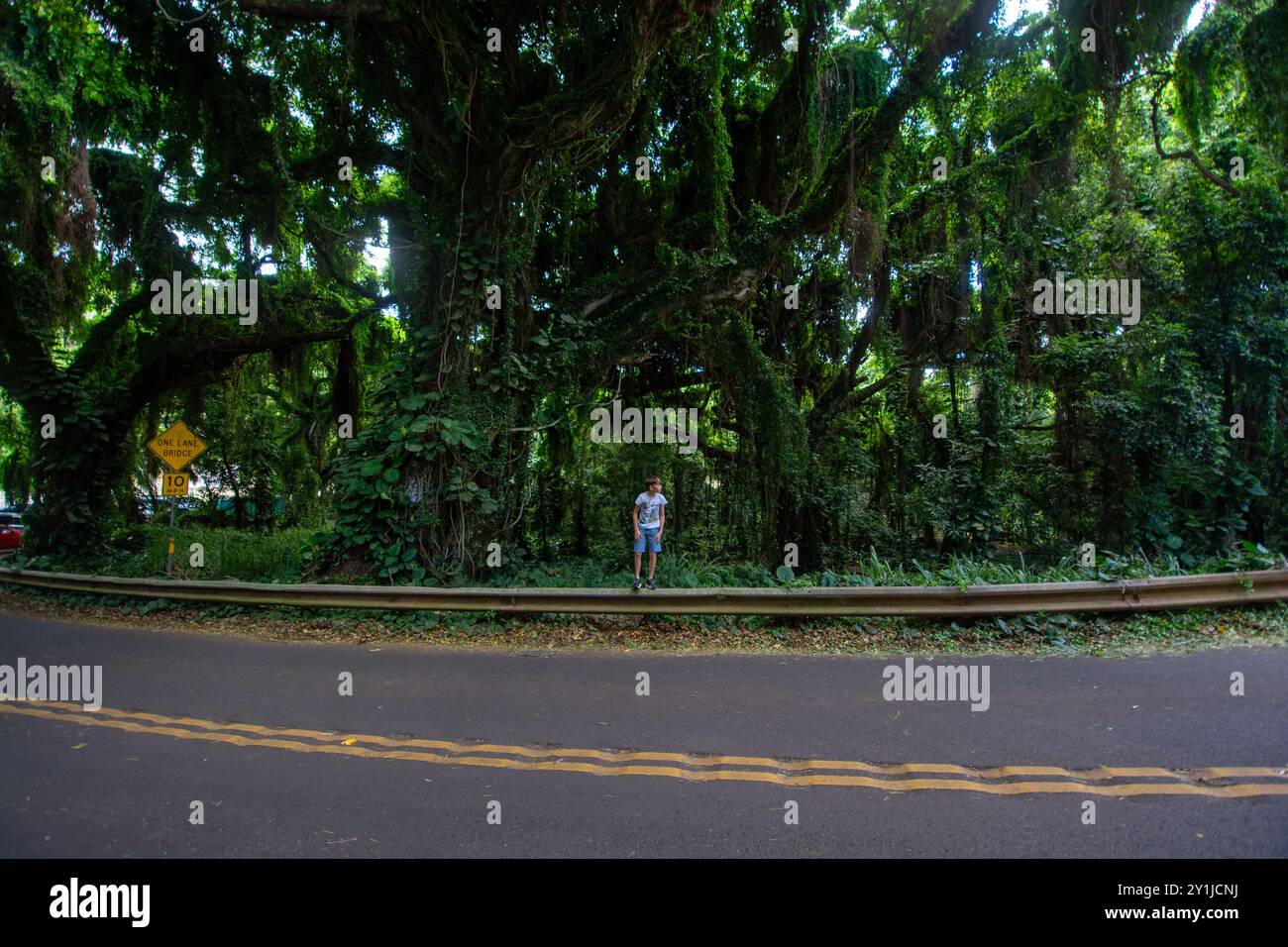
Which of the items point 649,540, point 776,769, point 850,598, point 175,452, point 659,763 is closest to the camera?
point 776,769

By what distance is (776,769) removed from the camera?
4.27 meters

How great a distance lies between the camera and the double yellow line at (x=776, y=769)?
389 centimetres

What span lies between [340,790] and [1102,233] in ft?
44.3

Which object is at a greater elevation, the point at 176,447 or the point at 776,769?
the point at 176,447

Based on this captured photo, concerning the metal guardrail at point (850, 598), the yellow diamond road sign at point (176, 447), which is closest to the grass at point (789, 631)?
the metal guardrail at point (850, 598)

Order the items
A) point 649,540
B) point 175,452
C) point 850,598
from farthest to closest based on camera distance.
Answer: point 175,452 → point 649,540 → point 850,598

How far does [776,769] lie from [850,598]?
4.04 m

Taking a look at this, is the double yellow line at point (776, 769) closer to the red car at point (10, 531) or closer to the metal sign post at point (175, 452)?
the metal sign post at point (175, 452)

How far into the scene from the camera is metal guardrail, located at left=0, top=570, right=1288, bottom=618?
7.69 meters

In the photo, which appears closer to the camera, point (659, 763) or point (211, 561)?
point (659, 763)

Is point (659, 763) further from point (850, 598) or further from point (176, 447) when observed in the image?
point (176, 447)

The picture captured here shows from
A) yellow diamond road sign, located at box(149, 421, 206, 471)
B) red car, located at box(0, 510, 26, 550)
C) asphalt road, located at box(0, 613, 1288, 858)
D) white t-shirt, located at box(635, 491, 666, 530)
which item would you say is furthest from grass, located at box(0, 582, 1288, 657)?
red car, located at box(0, 510, 26, 550)

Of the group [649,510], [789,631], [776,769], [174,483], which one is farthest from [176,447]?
[776,769]

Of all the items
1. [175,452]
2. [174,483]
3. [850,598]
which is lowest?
[850,598]
